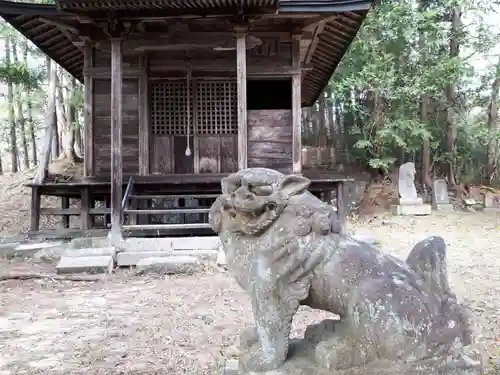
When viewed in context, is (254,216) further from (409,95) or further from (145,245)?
(409,95)

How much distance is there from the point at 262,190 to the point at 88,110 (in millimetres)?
9125

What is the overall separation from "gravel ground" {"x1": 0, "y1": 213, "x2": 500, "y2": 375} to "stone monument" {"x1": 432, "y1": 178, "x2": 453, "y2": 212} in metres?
7.97

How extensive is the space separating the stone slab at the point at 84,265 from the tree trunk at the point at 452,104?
1431cm

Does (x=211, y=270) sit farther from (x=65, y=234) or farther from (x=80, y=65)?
(x=80, y=65)

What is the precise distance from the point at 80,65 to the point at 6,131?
47.5 ft

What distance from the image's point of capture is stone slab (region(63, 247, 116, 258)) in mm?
7891

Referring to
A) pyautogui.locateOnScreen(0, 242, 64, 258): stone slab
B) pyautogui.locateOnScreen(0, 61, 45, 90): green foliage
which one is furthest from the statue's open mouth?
pyautogui.locateOnScreen(0, 61, 45, 90): green foliage

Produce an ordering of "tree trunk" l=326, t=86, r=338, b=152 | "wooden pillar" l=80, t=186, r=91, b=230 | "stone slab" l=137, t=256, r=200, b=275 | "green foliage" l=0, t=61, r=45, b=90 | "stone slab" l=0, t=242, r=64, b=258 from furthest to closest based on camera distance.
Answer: "tree trunk" l=326, t=86, r=338, b=152
"green foliage" l=0, t=61, r=45, b=90
"wooden pillar" l=80, t=186, r=91, b=230
"stone slab" l=0, t=242, r=64, b=258
"stone slab" l=137, t=256, r=200, b=275

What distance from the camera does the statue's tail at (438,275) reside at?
2502mm

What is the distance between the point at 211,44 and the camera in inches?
375

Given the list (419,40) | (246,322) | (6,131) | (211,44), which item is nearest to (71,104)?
(6,131)

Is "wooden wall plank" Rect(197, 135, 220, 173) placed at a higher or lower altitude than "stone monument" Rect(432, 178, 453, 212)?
higher

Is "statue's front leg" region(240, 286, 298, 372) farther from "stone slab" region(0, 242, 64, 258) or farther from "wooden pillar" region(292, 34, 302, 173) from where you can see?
"wooden pillar" region(292, 34, 302, 173)

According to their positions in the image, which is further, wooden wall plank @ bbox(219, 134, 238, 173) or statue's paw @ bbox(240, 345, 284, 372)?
wooden wall plank @ bbox(219, 134, 238, 173)
